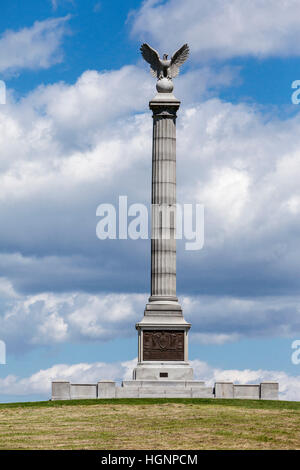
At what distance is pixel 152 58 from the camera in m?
55.5

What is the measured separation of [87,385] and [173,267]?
31.3 ft

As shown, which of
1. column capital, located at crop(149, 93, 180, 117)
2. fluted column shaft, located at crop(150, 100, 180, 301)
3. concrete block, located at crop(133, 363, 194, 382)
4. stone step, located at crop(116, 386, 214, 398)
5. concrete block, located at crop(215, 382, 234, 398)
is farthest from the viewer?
column capital, located at crop(149, 93, 180, 117)

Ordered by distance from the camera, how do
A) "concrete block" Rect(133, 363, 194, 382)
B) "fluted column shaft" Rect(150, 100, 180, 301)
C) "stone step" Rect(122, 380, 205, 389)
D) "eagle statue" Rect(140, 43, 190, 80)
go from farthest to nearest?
"eagle statue" Rect(140, 43, 190, 80) → "fluted column shaft" Rect(150, 100, 180, 301) → "concrete block" Rect(133, 363, 194, 382) → "stone step" Rect(122, 380, 205, 389)

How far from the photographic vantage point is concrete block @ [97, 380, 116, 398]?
157 ft

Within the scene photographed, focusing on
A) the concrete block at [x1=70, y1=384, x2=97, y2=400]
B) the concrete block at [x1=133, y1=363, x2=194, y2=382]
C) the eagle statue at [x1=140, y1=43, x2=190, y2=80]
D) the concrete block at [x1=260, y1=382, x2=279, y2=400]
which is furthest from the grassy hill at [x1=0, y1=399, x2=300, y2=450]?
the eagle statue at [x1=140, y1=43, x2=190, y2=80]

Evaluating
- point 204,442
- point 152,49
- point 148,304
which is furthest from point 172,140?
point 204,442

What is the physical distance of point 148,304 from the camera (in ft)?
172

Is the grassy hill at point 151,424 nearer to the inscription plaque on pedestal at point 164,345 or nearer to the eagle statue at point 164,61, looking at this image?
the inscription plaque on pedestal at point 164,345

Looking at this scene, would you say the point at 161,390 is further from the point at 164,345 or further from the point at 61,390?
the point at 61,390

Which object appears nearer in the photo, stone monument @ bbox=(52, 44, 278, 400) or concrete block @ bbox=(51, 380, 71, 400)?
concrete block @ bbox=(51, 380, 71, 400)

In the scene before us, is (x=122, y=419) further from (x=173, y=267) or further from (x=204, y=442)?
(x=173, y=267)

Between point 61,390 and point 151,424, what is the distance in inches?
494

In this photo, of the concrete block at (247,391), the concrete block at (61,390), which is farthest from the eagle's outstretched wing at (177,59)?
the concrete block at (61,390)

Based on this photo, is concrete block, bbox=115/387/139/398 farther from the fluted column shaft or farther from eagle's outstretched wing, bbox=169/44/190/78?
eagle's outstretched wing, bbox=169/44/190/78
